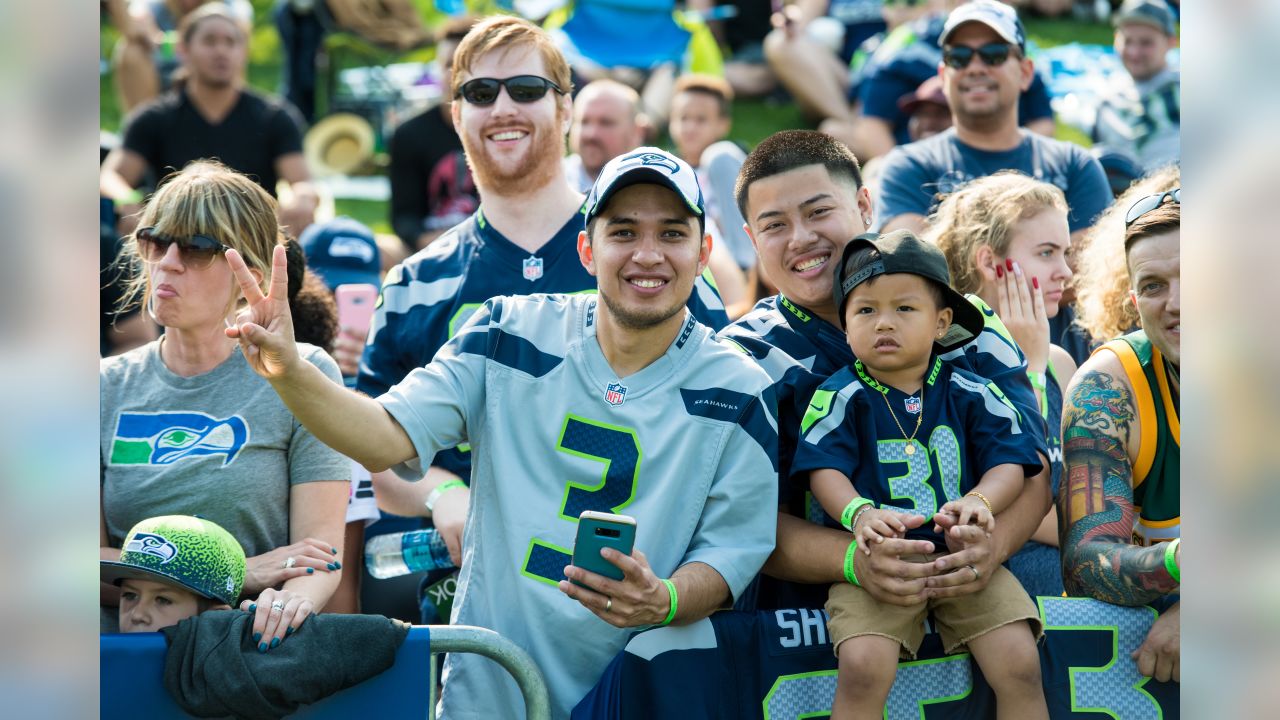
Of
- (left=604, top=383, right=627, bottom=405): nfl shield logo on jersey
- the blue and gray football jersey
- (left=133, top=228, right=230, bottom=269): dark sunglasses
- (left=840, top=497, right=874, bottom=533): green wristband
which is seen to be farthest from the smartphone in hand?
(left=133, top=228, right=230, bottom=269): dark sunglasses

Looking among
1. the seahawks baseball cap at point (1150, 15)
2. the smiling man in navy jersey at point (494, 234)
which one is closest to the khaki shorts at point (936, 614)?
the smiling man in navy jersey at point (494, 234)

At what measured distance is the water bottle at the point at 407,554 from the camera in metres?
3.65

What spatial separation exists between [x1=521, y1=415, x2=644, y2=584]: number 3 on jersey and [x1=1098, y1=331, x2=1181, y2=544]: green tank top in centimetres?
121

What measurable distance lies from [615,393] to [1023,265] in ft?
5.17

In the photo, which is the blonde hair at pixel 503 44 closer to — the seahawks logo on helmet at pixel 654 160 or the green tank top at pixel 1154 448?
the seahawks logo on helmet at pixel 654 160

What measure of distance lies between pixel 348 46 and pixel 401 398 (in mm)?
9535

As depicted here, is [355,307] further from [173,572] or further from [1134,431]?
[1134,431]

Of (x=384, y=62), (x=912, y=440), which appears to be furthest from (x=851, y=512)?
(x=384, y=62)

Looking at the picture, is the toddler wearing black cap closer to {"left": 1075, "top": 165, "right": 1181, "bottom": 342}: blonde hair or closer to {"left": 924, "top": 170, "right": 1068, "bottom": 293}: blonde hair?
{"left": 1075, "top": 165, "right": 1181, "bottom": 342}: blonde hair

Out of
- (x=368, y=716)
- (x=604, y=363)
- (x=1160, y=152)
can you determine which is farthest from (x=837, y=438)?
(x=1160, y=152)

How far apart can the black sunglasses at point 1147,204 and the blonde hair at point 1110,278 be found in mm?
172

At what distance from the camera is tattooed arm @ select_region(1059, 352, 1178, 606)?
2951 millimetres

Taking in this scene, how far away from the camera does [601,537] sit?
255 centimetres
